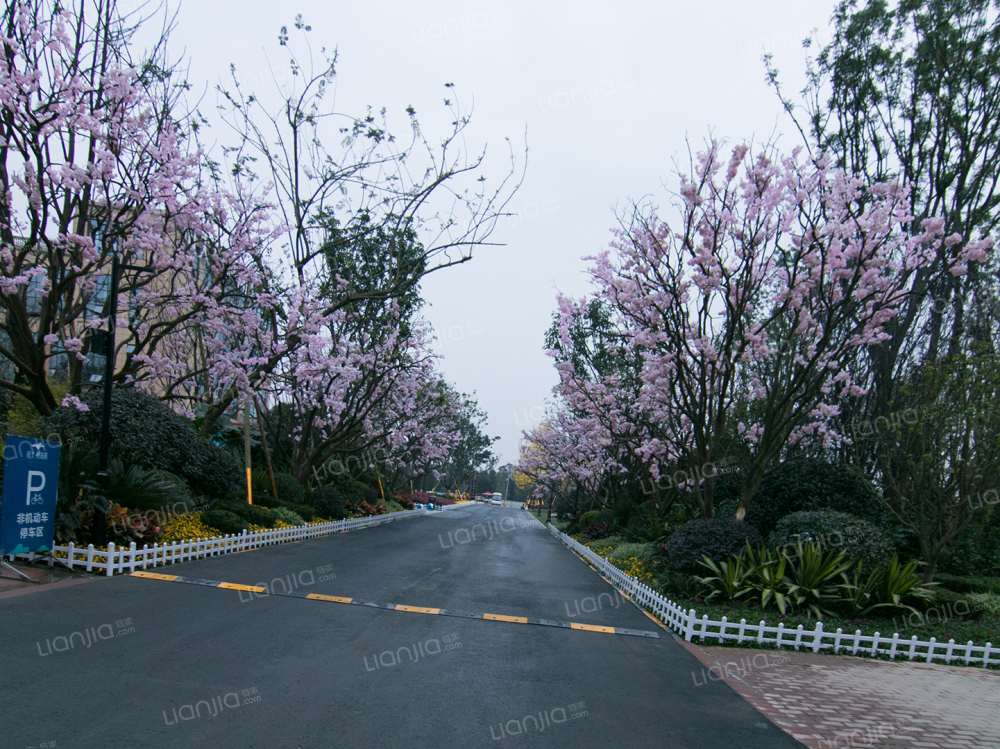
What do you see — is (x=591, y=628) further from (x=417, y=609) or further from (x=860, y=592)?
(x=860, y=592)

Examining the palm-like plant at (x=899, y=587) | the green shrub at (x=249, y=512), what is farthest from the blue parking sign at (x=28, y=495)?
the palm-like plant at (x=899, y=587)

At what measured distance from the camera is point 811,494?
47.2 ft

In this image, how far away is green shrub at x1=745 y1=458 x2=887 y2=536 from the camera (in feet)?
46.0

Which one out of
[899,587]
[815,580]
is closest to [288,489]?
[815,580]

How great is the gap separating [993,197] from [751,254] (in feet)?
30.2

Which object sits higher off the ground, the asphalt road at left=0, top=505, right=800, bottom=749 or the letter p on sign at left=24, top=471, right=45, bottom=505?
the letter p on sign at left=24, top=471, right=45, bottom=505

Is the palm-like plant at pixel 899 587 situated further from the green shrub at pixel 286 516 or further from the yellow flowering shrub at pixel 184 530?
the green shrub at pixel 286 516

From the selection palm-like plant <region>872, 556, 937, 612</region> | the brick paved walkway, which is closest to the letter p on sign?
the brick paved walkway

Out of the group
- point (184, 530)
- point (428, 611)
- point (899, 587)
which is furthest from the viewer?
point (184, 530)

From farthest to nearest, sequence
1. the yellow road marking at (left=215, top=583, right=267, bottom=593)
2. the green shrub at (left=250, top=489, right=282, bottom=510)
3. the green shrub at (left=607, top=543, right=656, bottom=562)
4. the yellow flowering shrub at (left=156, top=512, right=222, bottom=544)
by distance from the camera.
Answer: the green shrub at (left=250, top=489, right=282, bottom=510) → the green shrub at (left=607, top=543, right=656, bottom=562) → the yellow flowering shrub at (left=156, top=512, right=222, bottom=544) → the yellow road marking at (left=215, top=583, right=267, bottom=593)

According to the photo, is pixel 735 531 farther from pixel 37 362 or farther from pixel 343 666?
pixel 37 362

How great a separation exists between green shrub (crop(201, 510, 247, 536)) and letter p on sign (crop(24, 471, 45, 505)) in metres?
4.97

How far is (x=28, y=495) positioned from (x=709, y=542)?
1034cm

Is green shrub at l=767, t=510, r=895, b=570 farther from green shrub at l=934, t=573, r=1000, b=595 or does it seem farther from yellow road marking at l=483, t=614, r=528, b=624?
yellow road marking at l=483, t=614, r=528, b=624
